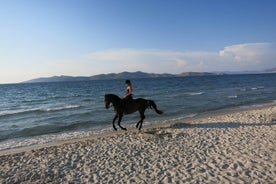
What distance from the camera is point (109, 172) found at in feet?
27.0

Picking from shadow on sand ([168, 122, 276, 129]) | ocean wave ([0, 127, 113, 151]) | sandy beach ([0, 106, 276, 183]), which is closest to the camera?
sandy beach ([0, 106, 276, 183])

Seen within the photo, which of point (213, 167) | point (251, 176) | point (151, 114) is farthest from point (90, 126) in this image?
point (251, 176)

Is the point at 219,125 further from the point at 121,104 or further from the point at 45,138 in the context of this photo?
the point at 45,138

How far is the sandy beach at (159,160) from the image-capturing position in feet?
25.3

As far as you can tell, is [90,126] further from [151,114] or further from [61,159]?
[61,159]

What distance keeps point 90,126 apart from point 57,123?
285 cm

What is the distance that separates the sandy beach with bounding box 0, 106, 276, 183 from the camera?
25.3 feet

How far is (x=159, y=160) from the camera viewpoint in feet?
29.9

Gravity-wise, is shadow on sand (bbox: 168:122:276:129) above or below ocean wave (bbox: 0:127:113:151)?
above

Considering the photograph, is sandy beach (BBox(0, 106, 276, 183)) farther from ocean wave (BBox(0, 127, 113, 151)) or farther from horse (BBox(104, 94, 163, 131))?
ocean wave (BBox(0, 127, 113, 151))

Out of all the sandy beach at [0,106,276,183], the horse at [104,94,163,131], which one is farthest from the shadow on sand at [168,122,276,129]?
the horse at [104,94,163,131]

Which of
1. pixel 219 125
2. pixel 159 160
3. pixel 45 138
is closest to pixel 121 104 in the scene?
pixel 45 138

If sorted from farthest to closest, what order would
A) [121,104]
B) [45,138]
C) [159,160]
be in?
[45,138], [121,104], [159,160]

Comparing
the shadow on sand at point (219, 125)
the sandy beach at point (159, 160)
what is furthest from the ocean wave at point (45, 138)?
the shadow on sand at point (219, 125)
